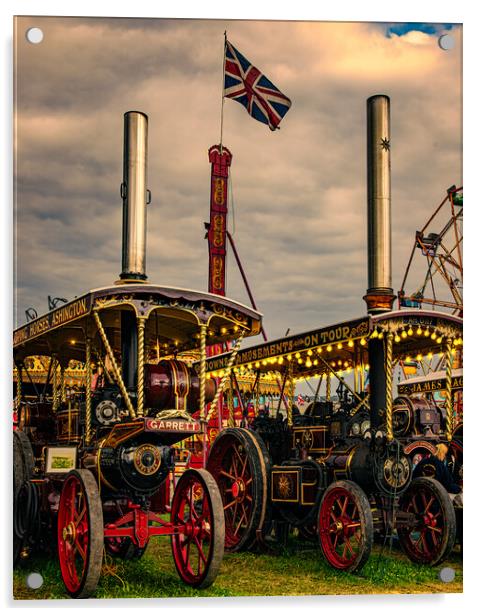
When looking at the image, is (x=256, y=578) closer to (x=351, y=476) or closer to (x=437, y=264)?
(x=351, y=476)

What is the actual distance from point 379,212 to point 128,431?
3.34 m

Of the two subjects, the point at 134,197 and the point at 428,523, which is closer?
the point at 134,197

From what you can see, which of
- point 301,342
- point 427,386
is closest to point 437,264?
point 301,342

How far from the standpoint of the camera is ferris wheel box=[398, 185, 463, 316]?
874cm

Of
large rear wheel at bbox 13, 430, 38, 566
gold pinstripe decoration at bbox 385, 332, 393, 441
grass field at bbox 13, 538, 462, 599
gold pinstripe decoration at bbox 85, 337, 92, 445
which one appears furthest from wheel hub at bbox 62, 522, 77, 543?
gold pinstripe decoration at bbox 385, 332, 393, 441

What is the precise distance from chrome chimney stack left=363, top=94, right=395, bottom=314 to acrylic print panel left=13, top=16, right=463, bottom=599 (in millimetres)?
19

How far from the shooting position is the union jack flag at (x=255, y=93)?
8633 mm

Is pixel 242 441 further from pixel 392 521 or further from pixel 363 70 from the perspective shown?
pixel 363 70

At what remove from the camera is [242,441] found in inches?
364

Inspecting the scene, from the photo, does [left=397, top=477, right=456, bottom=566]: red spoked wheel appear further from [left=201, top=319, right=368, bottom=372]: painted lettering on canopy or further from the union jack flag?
the union jack flag

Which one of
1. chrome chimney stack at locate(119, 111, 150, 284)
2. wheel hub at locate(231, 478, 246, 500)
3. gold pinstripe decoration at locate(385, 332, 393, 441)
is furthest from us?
wheel hub at locate(231, 478, 246, 500)

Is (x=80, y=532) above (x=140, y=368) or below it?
below

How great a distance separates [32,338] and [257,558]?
10.1 ft

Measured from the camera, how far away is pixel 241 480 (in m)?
9.38
